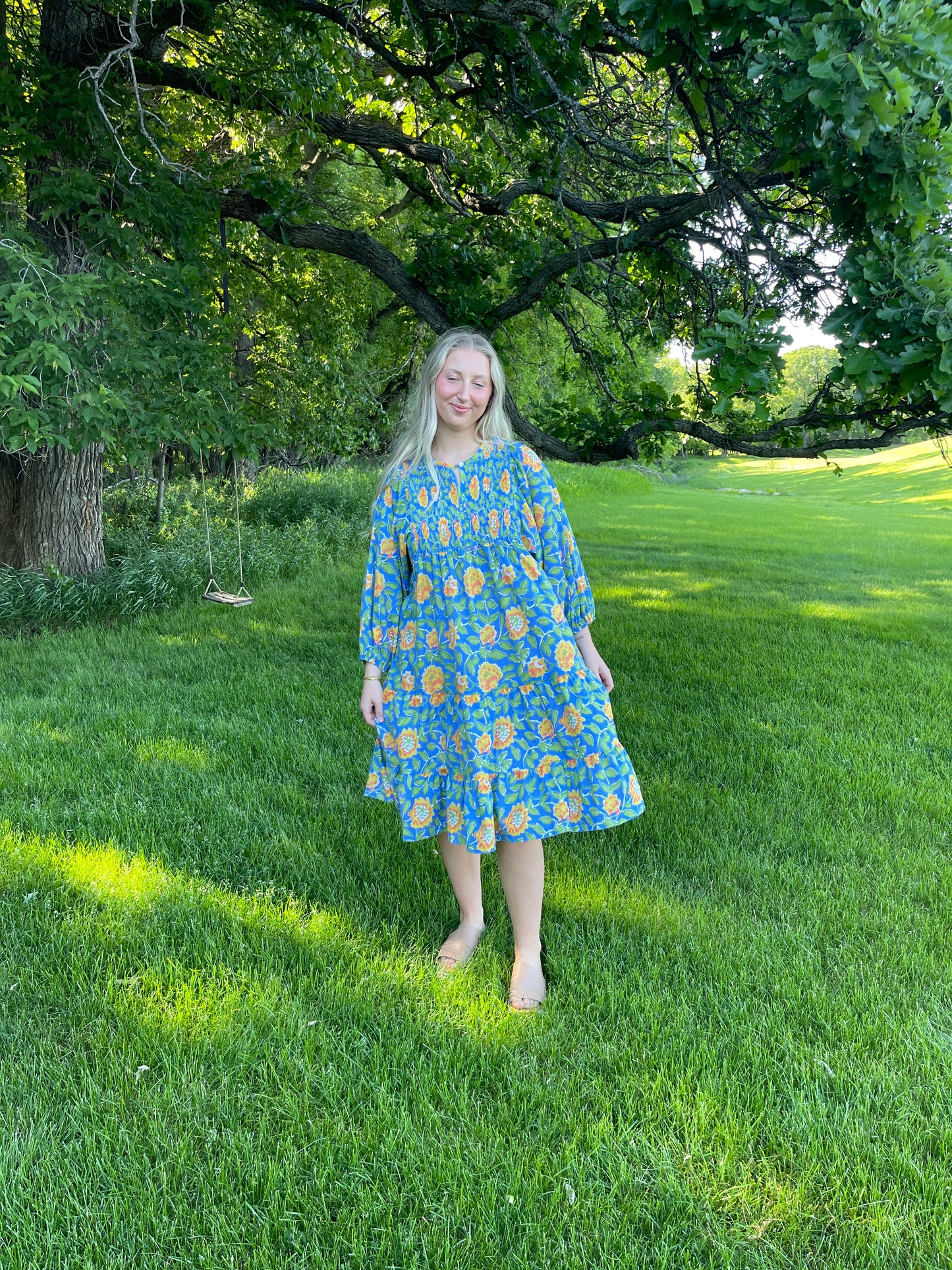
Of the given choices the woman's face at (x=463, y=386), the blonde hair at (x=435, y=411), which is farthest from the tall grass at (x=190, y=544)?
the woman's face at (x=463, y=386)

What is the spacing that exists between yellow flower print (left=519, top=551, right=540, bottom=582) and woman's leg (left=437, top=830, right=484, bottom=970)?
0.90 meters

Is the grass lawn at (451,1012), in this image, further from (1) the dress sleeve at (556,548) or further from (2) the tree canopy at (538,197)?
(2) the tree canopy at (538,197)

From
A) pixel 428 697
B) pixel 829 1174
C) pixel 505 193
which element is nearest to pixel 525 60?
pixel 505 193

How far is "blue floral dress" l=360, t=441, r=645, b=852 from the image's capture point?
7.52 ft

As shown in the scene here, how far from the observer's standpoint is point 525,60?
4.90m

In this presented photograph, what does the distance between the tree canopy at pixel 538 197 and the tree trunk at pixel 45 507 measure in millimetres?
1690

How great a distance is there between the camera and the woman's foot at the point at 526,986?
2.29 m

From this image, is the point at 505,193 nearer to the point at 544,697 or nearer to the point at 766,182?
the point at 766,182

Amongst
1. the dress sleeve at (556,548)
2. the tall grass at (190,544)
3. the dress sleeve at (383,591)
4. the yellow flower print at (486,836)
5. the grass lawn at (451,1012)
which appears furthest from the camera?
the tall grass at (190,544)

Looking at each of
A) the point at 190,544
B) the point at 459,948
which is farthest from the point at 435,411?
the point at 190,544

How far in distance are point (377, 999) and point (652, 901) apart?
1.07 m

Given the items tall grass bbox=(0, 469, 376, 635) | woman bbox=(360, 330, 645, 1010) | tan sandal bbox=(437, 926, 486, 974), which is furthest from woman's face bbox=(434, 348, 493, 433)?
tall grass bbox=(0, 469, 376, 635)

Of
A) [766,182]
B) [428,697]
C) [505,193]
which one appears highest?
[505,193]

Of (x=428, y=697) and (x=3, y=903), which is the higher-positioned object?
(x=428, y=697)
